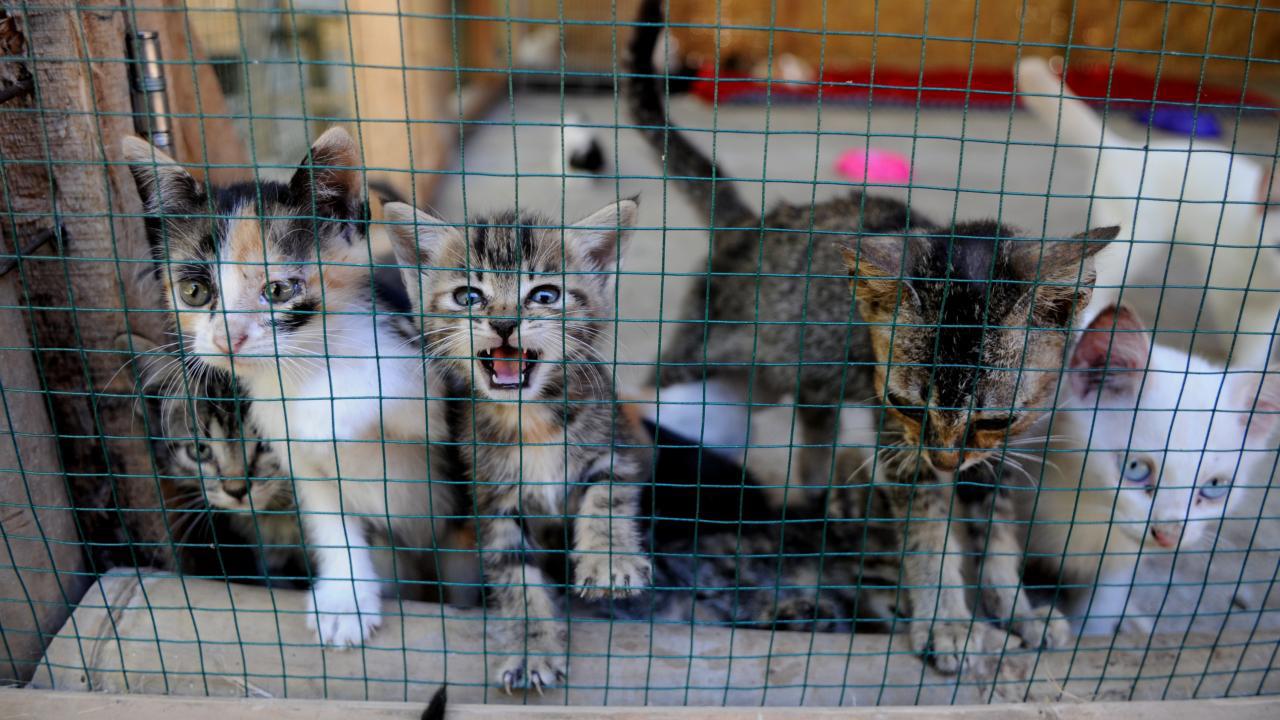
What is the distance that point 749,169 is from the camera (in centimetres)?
754

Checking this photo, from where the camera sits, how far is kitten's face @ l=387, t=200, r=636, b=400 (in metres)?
2.19

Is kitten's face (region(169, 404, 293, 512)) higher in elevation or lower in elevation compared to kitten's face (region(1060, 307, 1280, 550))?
lower

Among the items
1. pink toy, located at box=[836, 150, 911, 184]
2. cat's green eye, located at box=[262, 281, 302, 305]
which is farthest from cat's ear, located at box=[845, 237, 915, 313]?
pink toy, located at box=[836, 150, 911, 184]

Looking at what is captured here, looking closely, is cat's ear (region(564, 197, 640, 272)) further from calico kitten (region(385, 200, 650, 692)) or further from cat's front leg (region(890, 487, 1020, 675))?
cat's front leg (region(890, 487, 1020, 675))

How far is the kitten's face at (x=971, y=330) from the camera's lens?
231cm

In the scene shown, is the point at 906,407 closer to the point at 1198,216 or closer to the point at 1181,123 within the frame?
the point at 1198,216

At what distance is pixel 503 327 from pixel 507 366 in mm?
154

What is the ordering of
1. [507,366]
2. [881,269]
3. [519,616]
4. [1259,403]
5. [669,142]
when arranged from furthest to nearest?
[669,142] < [1259,403] < [519,616] < [881,269] < [507,366]

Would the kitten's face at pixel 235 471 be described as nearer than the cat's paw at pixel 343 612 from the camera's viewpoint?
No

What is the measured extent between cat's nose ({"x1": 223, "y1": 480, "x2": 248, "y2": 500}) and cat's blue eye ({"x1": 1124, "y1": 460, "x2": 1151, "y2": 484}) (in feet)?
8.44

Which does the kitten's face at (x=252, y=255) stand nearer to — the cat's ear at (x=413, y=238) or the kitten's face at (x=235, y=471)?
the cat's ear at (x=413, y=238)

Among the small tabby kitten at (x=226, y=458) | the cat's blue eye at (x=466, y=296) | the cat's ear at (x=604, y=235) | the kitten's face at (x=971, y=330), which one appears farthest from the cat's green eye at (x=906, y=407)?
the small tabby kitten at (x=226, y=458)

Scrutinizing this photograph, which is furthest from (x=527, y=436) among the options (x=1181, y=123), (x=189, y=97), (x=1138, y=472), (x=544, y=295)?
(x=1181, y=123)

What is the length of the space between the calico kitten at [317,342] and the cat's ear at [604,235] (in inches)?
19.7
